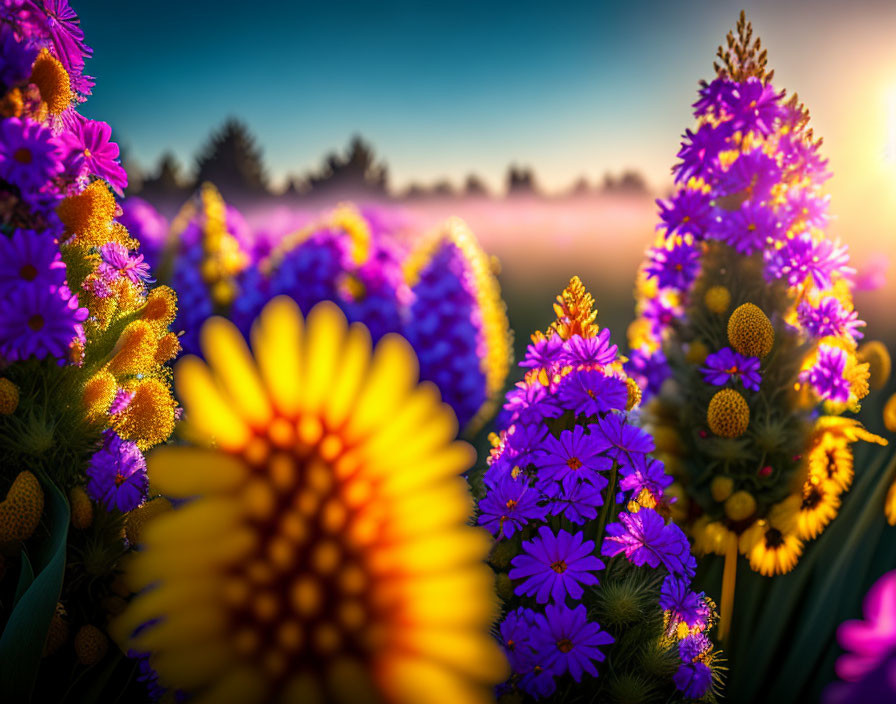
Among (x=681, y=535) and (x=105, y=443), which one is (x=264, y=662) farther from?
(x=681, y=535)

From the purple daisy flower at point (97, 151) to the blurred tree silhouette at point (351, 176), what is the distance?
1333 inches

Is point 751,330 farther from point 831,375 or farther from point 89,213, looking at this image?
point 89,213

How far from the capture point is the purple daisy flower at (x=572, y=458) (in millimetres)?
1278

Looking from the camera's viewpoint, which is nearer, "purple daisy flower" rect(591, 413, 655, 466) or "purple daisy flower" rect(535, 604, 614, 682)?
"purple daisy flower" rect(535, 604, 614, 682)

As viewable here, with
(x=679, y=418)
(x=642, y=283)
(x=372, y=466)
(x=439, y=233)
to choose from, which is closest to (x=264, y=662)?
(x=372, y=466)

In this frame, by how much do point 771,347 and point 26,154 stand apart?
6.35 feet

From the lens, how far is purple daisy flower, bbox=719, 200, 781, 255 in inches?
82.4

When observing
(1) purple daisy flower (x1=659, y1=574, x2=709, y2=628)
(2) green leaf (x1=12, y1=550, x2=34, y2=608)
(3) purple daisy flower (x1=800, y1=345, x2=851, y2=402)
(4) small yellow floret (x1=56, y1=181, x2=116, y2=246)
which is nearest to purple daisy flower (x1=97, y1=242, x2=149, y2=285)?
(4) small yellow floret (x1=56, y1=181, x2=116, y2=246)

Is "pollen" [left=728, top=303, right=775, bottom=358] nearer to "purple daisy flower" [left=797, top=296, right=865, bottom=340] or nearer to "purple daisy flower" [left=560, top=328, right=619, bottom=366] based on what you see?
"purple daisy flower" [left=797, top=296, right=865, bottom=340]

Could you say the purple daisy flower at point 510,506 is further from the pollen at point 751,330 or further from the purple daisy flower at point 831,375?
the purple daisy flower at point 831,375

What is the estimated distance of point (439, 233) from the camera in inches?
216

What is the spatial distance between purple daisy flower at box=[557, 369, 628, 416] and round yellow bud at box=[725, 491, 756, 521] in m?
0.92

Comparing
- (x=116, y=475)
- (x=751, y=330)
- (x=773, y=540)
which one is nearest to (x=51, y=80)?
(x=116, y=475)

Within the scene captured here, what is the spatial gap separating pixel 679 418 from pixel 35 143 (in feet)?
6.33
